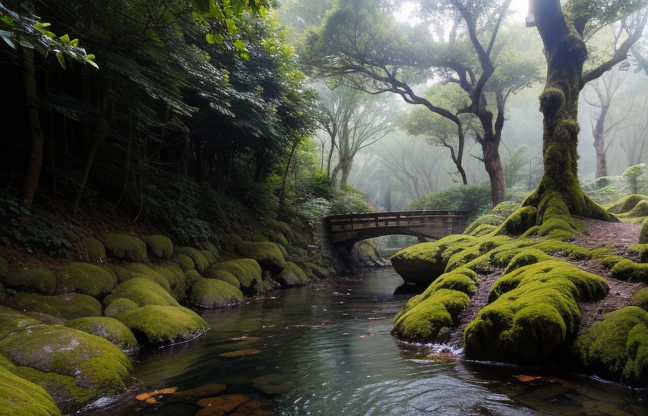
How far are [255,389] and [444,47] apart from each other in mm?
16284

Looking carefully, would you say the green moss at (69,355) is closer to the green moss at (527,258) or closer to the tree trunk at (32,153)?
the tree trunk at (32,153)

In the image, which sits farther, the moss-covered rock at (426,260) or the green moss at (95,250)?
the moss-covered rock at (426,260)

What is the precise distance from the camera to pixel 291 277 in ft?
41.4

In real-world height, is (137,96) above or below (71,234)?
above

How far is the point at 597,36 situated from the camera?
2264 centimetres

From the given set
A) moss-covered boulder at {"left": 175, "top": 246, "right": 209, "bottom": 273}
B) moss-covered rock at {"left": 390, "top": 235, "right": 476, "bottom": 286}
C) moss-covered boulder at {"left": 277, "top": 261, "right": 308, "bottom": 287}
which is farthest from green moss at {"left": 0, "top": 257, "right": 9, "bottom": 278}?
moss-covered rock at {"left": 390, "top": 235, "right": 476, "bottom": 286}

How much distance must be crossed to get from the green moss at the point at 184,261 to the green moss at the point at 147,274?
117 cm

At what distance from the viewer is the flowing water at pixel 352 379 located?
314 centimetres

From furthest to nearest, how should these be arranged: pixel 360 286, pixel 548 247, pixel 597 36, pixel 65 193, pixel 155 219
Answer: pixel 597 36, pixel 360 286, pixel 155 219, pixel 65 193, pixel 548 247

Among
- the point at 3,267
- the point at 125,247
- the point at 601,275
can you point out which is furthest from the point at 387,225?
the point at 3,267

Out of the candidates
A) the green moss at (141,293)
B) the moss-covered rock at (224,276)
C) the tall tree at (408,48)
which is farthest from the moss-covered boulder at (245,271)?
the tall tree at (408,48)

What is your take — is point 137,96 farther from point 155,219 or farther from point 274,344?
point 274,344

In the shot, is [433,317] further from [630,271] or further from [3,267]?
[3,267]

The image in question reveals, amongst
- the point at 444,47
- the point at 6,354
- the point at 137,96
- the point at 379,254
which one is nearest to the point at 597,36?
the point at 444,47
